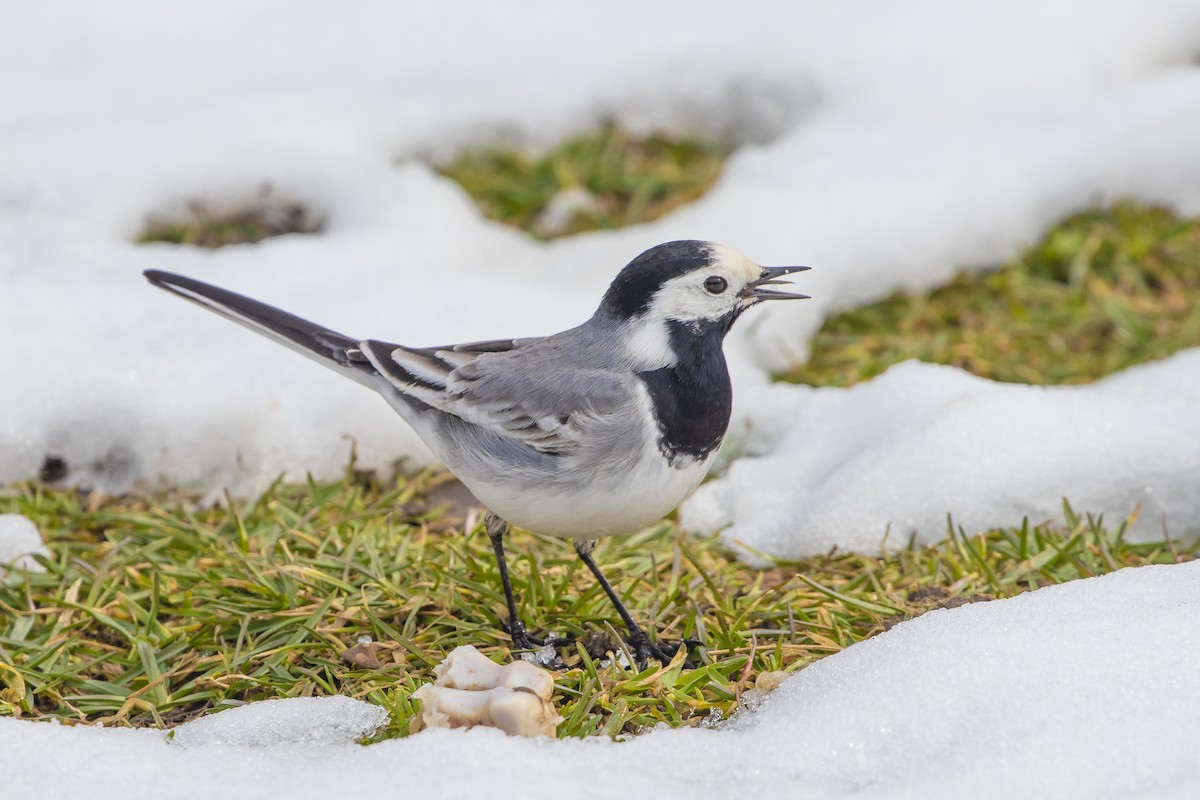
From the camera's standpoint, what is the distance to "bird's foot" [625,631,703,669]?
378 cm

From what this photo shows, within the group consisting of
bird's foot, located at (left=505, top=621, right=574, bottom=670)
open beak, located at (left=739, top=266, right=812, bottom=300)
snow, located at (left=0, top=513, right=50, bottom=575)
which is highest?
open beak, located at (left=739, top=266, right=812, bottom=300)

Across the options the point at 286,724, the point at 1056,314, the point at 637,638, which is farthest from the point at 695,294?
the point at 1056,314

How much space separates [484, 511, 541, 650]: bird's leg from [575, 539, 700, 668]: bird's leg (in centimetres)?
24

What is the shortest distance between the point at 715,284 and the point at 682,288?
11cm

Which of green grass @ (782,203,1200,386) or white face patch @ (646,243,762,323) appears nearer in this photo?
white face patch @ (646,243,762,323)

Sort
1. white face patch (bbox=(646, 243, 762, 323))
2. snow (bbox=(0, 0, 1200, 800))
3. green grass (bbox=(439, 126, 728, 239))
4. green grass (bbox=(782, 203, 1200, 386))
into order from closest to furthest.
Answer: snow (bbox=(0, 0, 1200, 800)), white face patch (bbox=(646, 243, 762, 323)), green grass (bbox=(782, 203, 1200, 386)), green grass (bbox=(439, 126, 728, 239))

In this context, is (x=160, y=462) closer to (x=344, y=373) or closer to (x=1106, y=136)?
(x=344, y=373)

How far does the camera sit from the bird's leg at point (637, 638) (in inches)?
149

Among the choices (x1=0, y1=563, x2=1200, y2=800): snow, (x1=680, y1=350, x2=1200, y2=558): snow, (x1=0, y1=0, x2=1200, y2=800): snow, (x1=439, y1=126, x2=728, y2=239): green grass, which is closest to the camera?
(x1=0, y1=563, x2=1200, y2=800): snow

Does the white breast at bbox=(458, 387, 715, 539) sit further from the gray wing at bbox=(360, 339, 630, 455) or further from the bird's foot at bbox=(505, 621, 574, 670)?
the bird's foot at bbox=(505, 621, 574, 670)

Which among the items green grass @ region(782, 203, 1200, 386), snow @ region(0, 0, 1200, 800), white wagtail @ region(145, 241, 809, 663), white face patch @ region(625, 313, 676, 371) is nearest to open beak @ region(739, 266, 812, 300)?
white wagtail @ region(145, 241, 809, 663)

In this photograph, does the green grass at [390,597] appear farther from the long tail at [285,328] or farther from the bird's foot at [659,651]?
the long tail at [285,328]

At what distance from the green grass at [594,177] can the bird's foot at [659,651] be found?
11.7 ft

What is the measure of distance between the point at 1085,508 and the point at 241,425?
10.5 feet
